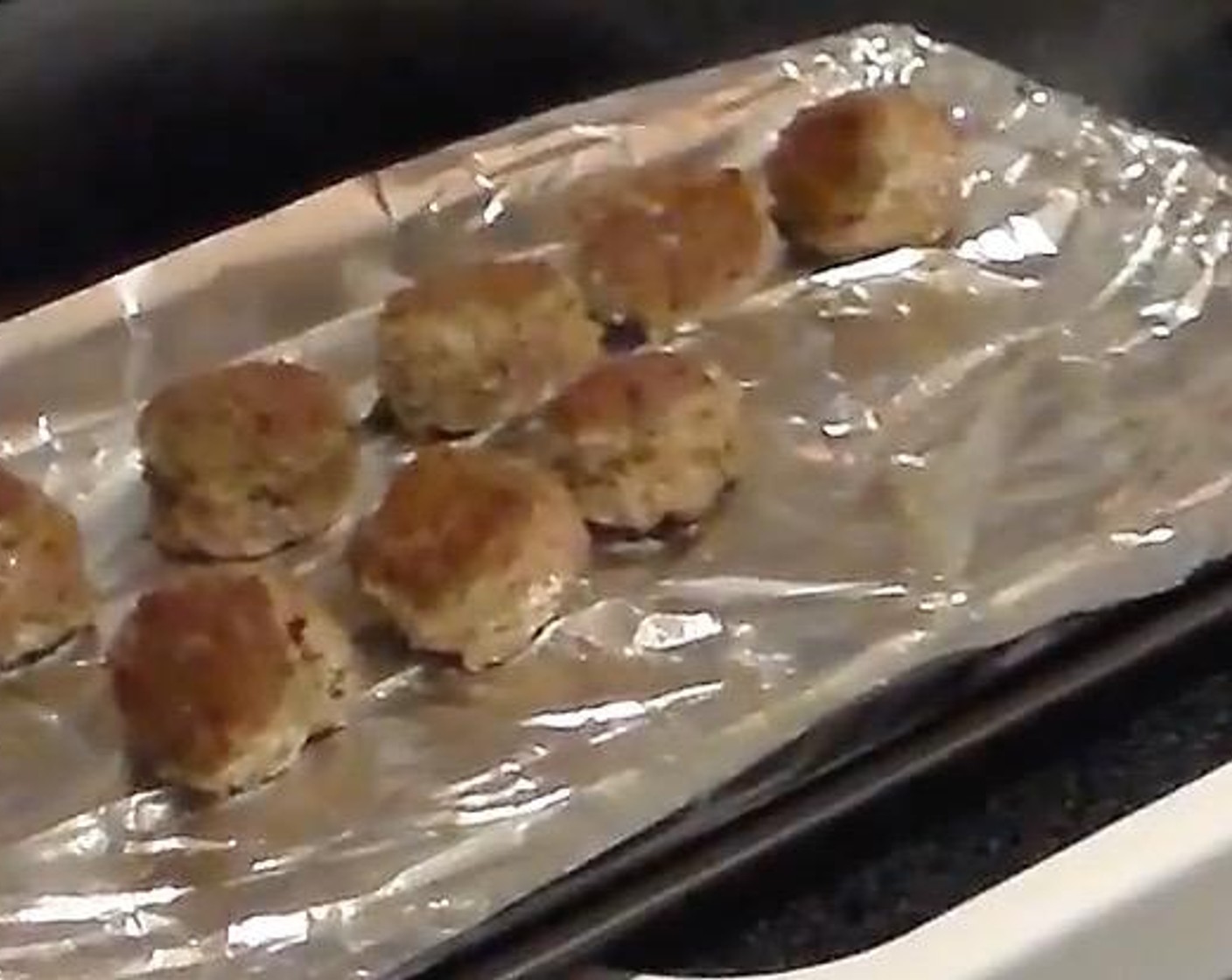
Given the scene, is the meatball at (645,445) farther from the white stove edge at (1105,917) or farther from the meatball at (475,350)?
the white stove edge at (1105,917)

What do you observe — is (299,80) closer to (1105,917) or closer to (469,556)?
(469,556)

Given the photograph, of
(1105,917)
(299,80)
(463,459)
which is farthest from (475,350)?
(1105,917)

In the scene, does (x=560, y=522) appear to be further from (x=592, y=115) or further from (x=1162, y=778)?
(x=592, y=115)

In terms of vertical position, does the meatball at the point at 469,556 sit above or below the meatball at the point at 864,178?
below

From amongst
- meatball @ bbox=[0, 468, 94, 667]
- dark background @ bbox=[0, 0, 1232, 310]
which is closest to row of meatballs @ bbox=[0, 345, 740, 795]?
meatball @ bbox=[0, 468, 94, 667]

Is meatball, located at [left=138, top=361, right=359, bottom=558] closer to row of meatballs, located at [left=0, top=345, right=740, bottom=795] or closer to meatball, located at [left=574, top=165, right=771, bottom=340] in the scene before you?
row of meatballs, located at [left=0, top=345, right=740, bottom=795]

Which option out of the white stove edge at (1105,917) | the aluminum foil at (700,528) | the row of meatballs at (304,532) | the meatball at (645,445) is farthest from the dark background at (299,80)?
the white stove edge at (1105,917)

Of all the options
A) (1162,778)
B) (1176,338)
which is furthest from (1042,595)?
(1176,338)
